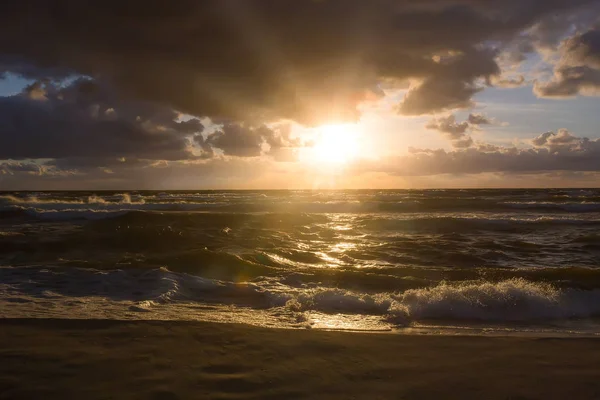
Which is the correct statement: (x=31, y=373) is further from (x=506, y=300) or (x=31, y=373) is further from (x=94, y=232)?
(x=94, y=232)

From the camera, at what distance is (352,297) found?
7.72 m

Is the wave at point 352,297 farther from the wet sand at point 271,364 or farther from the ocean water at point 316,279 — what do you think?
the wet sand at point 271,364

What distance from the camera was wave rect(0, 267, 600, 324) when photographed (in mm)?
7156

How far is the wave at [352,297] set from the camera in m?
7.16

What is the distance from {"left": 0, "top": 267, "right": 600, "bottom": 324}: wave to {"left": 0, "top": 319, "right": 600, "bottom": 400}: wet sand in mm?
1459

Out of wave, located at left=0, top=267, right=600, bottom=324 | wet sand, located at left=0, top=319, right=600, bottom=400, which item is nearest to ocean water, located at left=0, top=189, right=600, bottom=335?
wave, located at left=0, top=267, right=600, bottom=324

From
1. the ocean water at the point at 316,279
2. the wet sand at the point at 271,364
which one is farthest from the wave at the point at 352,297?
the wet sand at the point at 271,364

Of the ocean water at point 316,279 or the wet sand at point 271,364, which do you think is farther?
the ocean water at point 316,279

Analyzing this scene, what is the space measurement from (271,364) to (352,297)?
3298 mm

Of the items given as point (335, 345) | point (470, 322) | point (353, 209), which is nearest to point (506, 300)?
point (470, 322)

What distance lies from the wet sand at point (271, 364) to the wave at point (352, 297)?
4.79ft

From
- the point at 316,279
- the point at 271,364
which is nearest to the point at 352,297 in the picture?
the point at 316,279

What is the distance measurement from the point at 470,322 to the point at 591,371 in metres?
2.19

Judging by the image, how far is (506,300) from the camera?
7496 millimetres
